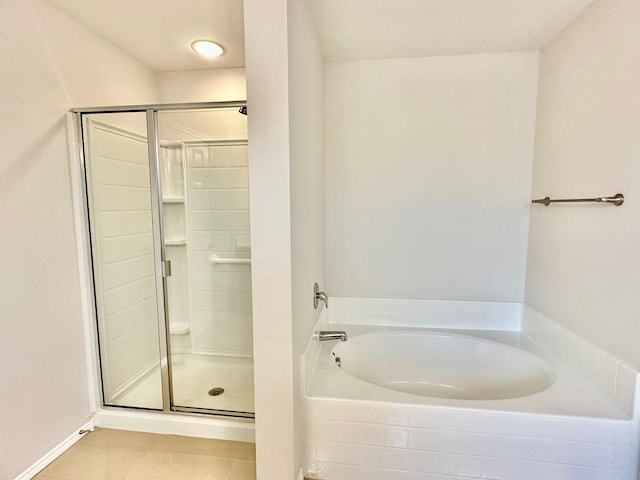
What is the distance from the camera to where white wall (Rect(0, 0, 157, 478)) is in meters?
1.49

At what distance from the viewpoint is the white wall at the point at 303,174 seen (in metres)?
1.30

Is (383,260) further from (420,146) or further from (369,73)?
(369,73)

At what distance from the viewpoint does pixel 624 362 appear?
140cm

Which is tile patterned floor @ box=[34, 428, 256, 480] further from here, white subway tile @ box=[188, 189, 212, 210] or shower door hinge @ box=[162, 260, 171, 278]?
white subway tile @ box=[188, 189, 212, 210]

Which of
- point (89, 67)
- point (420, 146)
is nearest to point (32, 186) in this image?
point (89, 67)

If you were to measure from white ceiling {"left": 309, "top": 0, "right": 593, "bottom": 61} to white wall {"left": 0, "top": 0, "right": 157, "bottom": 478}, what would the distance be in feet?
4.45

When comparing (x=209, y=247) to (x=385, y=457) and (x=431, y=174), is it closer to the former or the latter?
(x=431, y=174)

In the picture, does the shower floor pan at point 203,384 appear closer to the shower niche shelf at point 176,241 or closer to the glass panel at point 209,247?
the glass panel at point 209,247

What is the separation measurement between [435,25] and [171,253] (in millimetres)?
2374

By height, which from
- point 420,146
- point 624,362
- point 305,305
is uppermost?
point 420,146

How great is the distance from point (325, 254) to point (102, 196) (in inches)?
58.9

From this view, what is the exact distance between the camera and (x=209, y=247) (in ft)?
9.00

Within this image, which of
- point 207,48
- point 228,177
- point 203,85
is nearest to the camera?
point 207,48

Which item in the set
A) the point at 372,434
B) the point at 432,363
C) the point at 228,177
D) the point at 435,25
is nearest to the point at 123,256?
the point at 228,177
